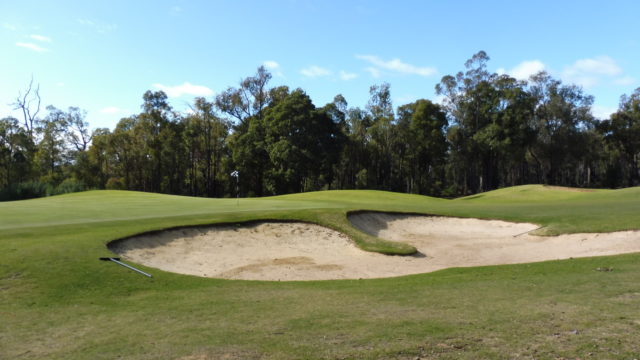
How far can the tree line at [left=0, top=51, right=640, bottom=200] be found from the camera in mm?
63562

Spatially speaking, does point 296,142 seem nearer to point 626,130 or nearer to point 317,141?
point 317,141

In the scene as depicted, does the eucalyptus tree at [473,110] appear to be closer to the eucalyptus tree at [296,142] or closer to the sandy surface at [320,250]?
the eucalyptus tree at [296,142]

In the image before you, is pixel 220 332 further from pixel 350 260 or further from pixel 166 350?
pixel 350 260

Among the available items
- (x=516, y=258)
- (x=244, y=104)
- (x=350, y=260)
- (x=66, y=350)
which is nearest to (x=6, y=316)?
(x=66, y=350)

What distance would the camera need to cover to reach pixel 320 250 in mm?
17094

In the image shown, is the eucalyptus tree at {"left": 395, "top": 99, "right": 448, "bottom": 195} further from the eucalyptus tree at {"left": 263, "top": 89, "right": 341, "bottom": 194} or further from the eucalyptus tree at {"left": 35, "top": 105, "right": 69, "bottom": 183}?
the eucalyptus tree at {"left": 35, "top": 105, "right": 69, "bottom": 183}

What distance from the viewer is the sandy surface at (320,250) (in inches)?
561

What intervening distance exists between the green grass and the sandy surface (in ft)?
6.57

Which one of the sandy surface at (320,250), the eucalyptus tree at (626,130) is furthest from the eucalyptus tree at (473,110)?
the sandy surface at (320,250)

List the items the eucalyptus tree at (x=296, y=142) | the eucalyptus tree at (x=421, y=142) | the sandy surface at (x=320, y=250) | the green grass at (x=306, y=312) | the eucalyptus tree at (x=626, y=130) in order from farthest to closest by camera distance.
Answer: the eucalyptus tree at (x=626, y=130) < the eucalyptus tree at (x=421, y=142) < the eucalyptus tree at (x=296, y=142) < the sandy surface at (x=320, y=250) < the green grass at (x=306, y=312)

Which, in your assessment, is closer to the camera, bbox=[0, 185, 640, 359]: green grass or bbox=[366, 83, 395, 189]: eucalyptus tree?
bbox=[0, 185, 640, 359]: green grass

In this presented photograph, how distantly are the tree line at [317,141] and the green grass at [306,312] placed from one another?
48.3 m

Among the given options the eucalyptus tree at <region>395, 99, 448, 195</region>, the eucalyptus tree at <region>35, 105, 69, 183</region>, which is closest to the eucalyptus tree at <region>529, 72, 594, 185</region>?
the eucalyptus tree at <region>395, 99, 448, 195</region>

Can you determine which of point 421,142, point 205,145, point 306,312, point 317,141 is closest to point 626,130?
point 421,142
